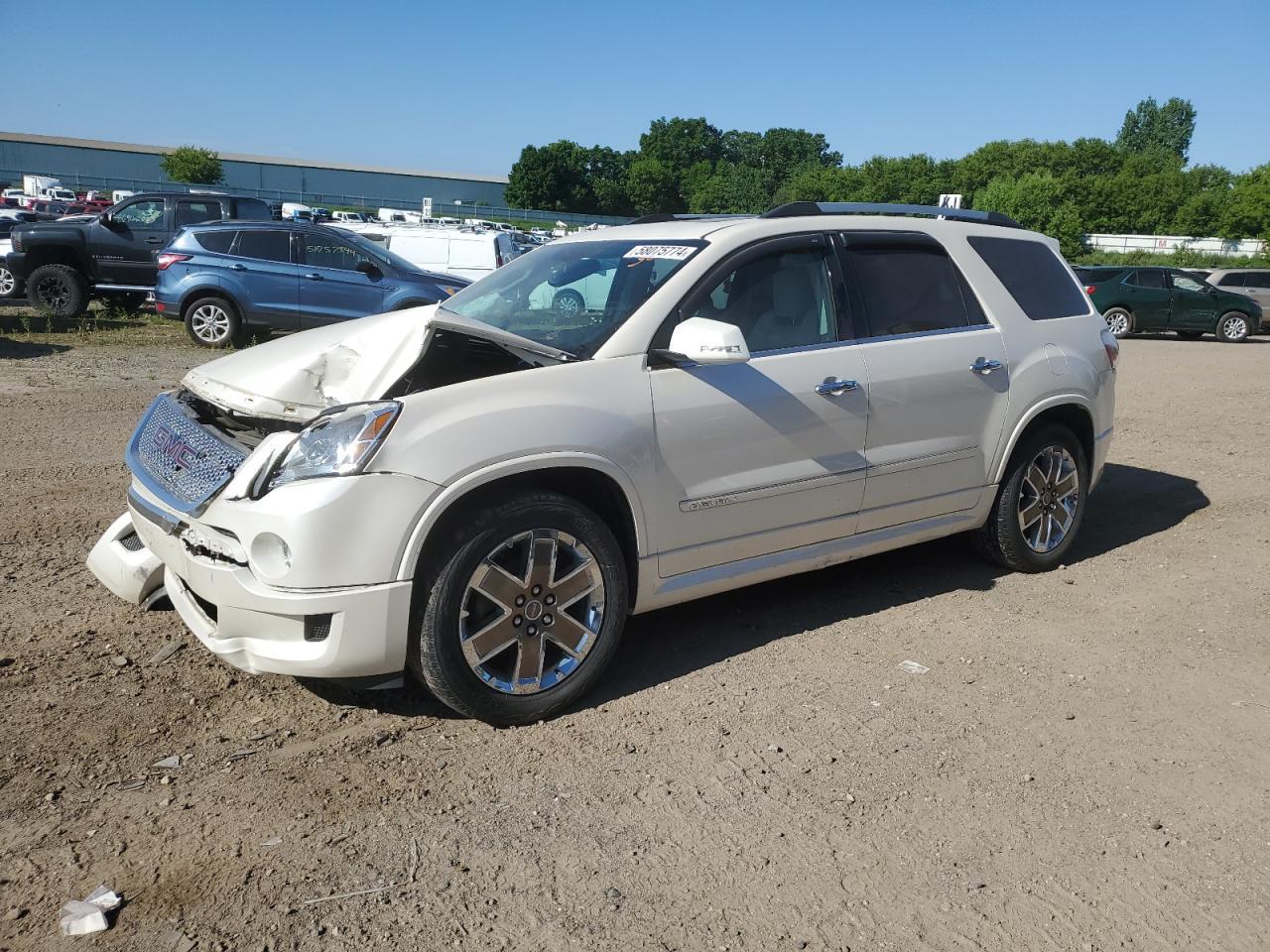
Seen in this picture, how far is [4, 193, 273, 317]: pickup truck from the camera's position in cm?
1605

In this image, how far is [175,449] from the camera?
3.99 m

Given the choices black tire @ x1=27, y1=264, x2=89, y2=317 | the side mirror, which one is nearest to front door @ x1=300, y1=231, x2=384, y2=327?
black tire @ x1=27, y1=264, x2=89, y2=317

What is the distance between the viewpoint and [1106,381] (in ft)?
19.0

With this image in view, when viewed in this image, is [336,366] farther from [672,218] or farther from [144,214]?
[144,214]

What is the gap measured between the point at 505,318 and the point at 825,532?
5.60 feet

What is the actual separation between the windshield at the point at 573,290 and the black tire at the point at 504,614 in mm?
693

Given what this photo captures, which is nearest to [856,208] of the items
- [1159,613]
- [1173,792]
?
[1159,613]

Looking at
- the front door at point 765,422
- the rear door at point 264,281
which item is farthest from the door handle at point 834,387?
the rear door at point 264,281

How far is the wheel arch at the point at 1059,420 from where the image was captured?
5.27 metres

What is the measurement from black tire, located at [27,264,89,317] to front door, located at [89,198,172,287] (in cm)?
42

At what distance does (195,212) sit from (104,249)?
1.49 metres

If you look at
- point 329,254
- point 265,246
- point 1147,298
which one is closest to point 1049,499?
point 329,254

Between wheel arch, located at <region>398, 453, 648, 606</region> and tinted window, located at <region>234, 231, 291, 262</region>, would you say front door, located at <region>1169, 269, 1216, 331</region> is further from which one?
wheel arch, located at <region>398, 453, 648, 606</region>

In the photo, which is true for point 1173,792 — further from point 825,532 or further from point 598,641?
point 598,641
